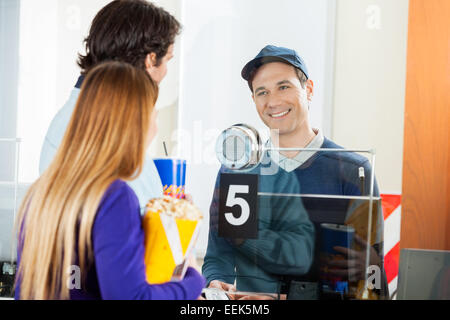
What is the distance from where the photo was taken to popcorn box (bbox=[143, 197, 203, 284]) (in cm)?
114

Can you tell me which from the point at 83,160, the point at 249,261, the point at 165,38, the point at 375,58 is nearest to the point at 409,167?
the point at 375,58

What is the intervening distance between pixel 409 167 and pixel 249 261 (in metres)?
0.63

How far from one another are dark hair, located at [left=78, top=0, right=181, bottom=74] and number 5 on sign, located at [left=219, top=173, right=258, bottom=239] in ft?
1.60

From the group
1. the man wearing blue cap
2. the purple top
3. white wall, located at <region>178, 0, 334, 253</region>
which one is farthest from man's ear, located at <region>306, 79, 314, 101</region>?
the purple top

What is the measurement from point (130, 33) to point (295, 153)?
67cm

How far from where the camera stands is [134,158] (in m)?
1.17

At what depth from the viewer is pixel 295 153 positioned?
1703 millimetres

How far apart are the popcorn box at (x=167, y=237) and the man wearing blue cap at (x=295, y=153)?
59 centimetres

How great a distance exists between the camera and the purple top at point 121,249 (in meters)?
1.04

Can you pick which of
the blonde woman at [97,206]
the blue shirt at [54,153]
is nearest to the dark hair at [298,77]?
the blue shirt at [54,153]

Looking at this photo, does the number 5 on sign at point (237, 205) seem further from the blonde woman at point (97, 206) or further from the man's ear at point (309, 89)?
the blonde woman at point (97, 206)

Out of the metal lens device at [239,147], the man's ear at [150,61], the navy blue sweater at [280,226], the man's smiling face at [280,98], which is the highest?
the man's ear at [150,61]

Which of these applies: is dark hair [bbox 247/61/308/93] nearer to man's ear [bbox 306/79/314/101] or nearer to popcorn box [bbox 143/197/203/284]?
man's ear [bbox 306/79/314/101]

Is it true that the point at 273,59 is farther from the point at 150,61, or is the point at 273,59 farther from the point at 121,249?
the point at 121,249
